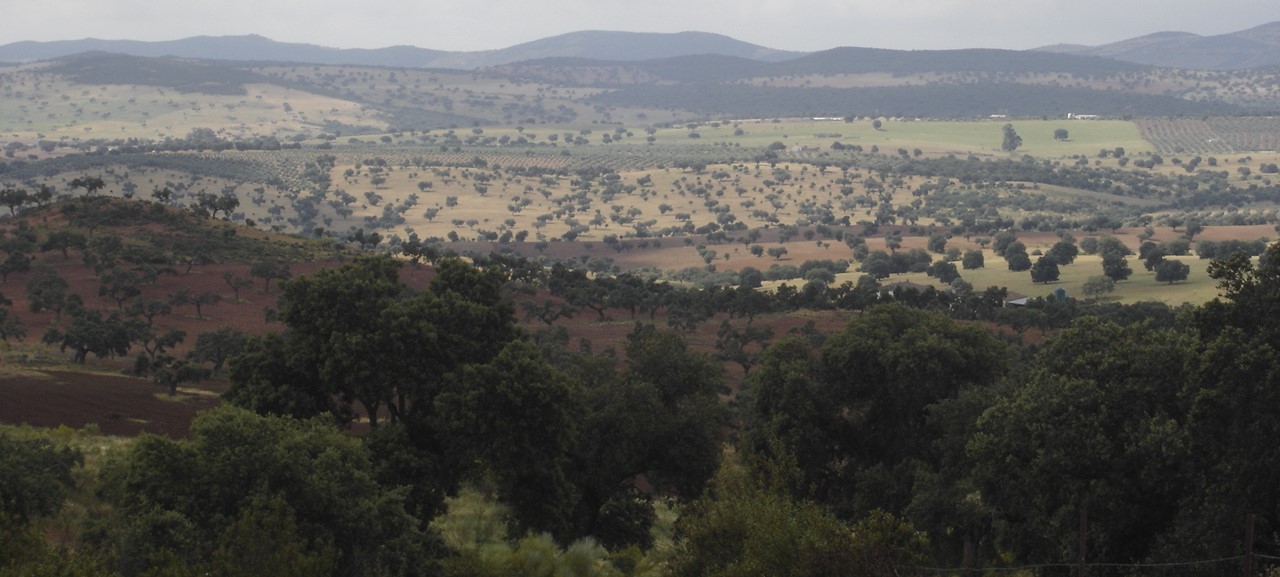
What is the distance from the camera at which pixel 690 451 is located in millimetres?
31719

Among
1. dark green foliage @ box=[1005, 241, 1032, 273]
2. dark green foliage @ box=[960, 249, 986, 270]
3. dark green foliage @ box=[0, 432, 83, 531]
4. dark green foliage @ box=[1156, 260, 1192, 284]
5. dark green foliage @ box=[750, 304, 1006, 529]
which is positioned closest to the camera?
dark green foliage @ box=[0, 432, 83, 531]

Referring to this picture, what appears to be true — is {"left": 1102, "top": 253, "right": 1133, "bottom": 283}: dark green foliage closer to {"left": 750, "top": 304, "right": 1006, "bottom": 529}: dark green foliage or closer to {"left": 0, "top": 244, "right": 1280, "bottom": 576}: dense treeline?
{"left": 0, "top": 244, "right": 1280, "bottom": 576}: dense treeline

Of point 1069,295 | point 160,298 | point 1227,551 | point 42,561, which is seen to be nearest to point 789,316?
point 1069,295

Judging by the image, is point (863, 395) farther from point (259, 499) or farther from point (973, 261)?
point (973, 261)

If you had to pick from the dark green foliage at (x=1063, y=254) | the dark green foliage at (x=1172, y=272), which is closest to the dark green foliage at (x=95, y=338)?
the dark green foliage at (x=1172, y=272)

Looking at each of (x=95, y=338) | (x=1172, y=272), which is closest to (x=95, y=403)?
(x=95, y=338)

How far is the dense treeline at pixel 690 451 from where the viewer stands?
70.8 ft

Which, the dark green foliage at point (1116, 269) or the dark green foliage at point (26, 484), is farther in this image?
the dark green foliage at point (1116, 269)

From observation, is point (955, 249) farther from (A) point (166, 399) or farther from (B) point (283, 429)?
(B) point (283, 429)

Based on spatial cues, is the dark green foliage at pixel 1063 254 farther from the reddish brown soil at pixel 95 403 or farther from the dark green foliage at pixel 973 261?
the reddish brown soil at pixel 95 403

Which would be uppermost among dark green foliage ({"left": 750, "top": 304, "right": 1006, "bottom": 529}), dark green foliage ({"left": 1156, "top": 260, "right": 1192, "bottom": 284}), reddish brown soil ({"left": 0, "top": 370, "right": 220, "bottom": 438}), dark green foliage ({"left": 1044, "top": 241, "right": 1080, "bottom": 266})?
dark green foliage ({"left": 750, "top": 304, "right": 1006, "bottom": 529})

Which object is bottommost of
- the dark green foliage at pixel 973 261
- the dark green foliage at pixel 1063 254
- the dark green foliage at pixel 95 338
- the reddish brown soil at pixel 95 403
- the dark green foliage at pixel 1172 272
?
the dark green foliage at pixel 973 261

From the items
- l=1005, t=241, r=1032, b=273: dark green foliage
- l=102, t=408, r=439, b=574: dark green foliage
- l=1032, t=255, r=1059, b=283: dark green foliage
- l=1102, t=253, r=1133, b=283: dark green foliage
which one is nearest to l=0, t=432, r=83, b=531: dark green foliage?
l=102, t=408, r=439, b=574: dark green foliage

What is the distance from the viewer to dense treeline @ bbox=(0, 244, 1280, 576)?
21.6m
